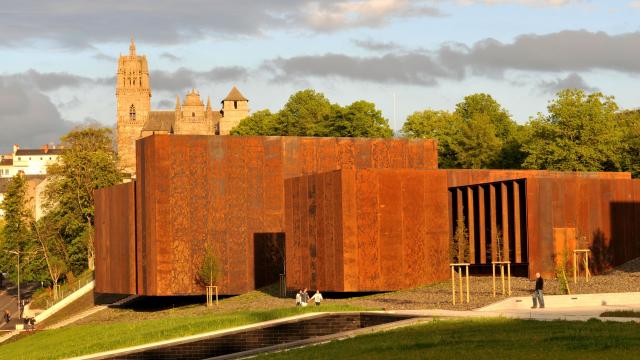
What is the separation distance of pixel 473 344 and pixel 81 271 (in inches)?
2903

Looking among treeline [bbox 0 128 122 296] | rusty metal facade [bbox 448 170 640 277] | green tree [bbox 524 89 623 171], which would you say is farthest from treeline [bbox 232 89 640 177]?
rusty metal facade [bbox 448 170 640 277]

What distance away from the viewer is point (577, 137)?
82.2 m

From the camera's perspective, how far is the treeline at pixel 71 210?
3583 inches

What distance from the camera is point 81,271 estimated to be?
3730 inches

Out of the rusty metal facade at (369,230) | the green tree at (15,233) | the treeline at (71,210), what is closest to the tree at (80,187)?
the treeline at (71,210)

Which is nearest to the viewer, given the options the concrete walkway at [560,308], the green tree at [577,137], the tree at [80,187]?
the concrete walkway at [560,308]

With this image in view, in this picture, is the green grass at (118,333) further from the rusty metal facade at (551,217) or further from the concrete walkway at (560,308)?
the rusty metal facade at (551,217)

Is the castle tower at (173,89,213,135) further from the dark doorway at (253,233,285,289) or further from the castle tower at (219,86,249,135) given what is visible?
the dark doorway at (253,233,285,289)

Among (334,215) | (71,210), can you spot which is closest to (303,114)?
(71,210)

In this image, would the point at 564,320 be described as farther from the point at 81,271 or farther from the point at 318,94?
the point at 318,94

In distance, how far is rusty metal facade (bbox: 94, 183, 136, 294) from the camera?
59062mm

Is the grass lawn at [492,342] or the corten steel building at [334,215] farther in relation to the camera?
the corten steel building at [334,215]

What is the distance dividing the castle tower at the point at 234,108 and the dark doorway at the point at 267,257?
401ft

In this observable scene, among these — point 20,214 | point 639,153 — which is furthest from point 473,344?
point 20,214
